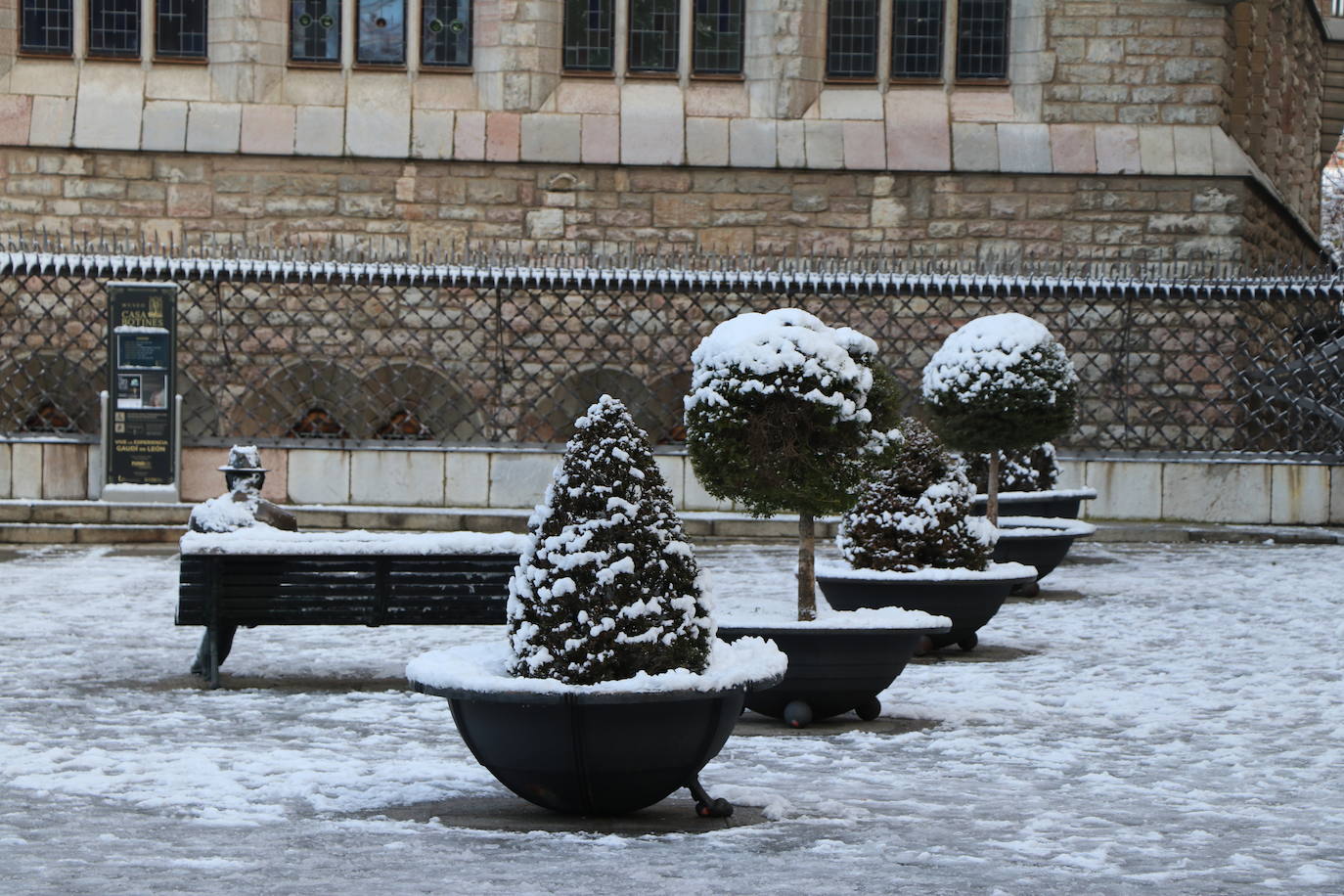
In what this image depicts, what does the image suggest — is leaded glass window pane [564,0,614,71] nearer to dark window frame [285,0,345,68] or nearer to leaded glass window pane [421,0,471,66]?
leaded glass window pane [421,0,471,66]

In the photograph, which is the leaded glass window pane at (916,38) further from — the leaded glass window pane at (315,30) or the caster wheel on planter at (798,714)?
the caster wheel on planter at (798,714)

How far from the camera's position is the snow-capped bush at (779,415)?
8016mm

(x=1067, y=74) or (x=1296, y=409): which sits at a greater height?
(x=1067, y=74)

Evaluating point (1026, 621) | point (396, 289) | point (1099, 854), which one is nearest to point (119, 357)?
point (396, 289)

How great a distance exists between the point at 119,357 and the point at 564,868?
506 inches

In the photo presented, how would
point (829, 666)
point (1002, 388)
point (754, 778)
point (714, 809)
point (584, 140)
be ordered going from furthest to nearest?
point (584, 140), point (1002, 388), point (829, 666), point (754, 778), point (714, 809)

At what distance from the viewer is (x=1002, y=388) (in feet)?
41.4

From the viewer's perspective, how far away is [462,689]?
5711 mm

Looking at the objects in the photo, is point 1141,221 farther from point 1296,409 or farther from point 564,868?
point 564,868

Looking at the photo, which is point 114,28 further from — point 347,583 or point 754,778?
point 754,778

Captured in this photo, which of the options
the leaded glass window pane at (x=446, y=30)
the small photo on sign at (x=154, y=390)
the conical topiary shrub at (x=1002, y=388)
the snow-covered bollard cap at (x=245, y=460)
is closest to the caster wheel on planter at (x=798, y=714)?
the snow-covered bollard cap at (x=245, y=460)

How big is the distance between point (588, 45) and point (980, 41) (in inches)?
167

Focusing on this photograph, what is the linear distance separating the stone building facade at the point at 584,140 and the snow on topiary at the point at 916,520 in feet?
39.5

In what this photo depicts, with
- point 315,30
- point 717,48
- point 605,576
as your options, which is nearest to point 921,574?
point 605,576
